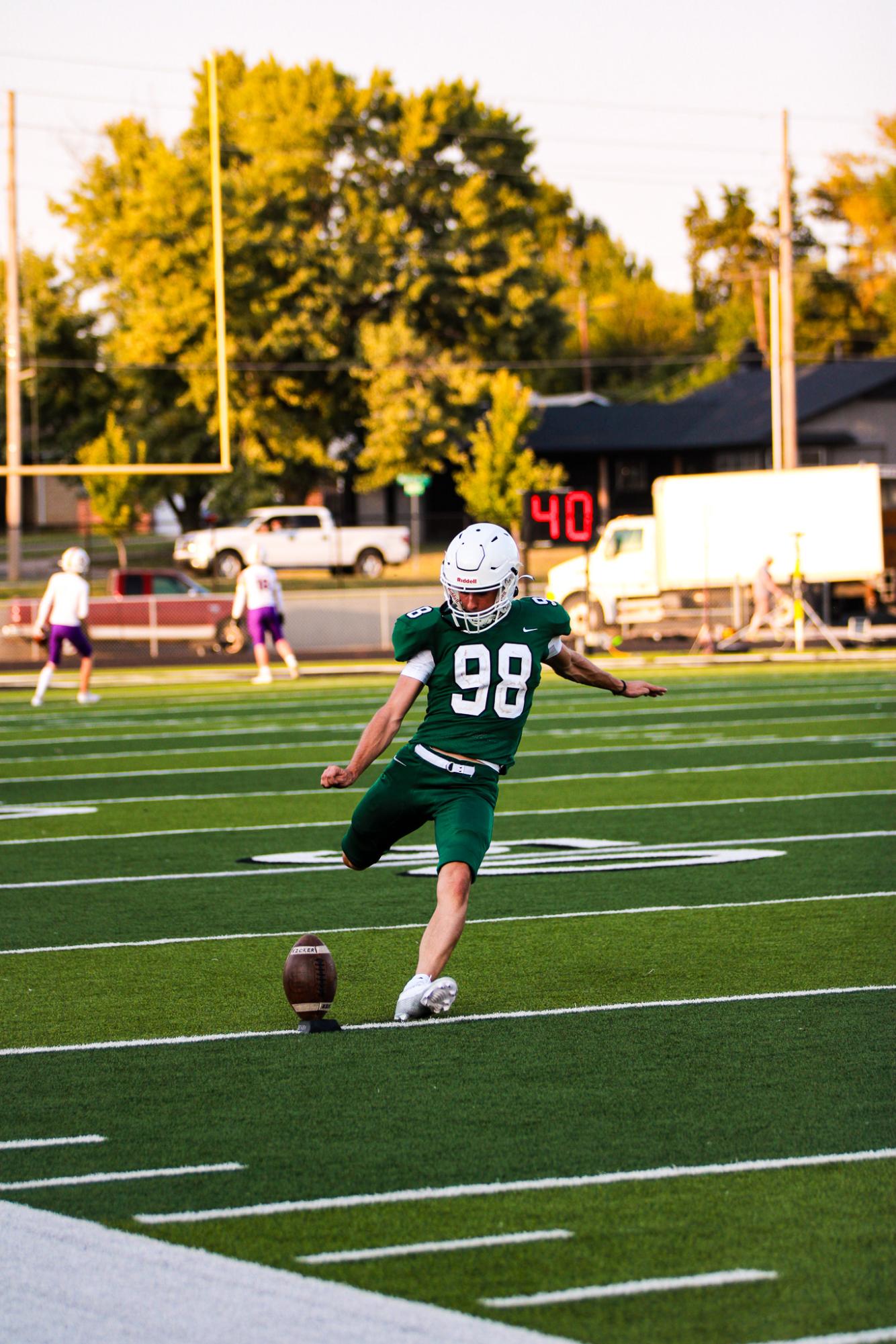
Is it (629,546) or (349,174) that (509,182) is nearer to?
(349,174)

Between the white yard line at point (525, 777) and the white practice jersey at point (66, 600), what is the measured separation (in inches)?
240

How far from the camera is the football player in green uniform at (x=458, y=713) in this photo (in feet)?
20.8

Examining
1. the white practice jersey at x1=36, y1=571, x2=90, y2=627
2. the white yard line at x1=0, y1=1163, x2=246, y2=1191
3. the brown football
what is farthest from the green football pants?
the white practice jersey at x1=36, y1=571, x2=90, y2=627

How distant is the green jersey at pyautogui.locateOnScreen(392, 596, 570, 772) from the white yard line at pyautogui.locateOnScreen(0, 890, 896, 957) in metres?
1.84

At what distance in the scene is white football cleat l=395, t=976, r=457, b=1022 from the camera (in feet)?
20.5

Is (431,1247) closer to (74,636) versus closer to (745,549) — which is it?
(74,636)

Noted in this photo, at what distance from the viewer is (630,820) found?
11.9 metres

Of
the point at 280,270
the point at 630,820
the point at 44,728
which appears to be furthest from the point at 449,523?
the point at 630,820

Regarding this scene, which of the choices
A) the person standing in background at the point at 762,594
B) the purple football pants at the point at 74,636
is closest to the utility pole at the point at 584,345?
the person standing in background at the point at 762,594

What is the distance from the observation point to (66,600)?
21125 millimetres

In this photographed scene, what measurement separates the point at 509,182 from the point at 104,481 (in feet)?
49.6

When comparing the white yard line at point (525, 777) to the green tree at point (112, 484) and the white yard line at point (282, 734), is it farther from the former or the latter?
the green tree at point (112, 484)

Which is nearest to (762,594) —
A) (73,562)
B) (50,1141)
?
(73,562)

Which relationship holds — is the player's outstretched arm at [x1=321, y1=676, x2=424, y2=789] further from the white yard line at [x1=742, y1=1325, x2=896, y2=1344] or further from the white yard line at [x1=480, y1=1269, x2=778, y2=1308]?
the white yard line at [x1=742, y1=1325, x2=896, y2=1344]
